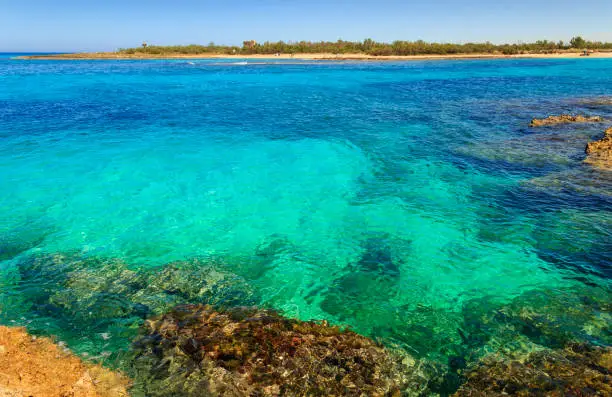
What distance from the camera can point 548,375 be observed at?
6320mm

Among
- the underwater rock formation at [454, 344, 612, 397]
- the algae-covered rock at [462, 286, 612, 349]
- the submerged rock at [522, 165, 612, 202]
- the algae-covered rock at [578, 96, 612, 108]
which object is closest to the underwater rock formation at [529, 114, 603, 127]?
the algae-covered rock at [578, 96, 612, 108]

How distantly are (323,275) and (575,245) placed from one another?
7.48 meters

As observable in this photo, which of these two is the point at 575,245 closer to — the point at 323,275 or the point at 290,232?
the point at 323,275

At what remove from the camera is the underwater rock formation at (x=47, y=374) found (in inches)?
223

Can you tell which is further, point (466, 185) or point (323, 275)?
point (466, 185)

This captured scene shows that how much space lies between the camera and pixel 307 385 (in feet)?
19.9

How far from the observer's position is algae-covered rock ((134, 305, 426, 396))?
6027 mm

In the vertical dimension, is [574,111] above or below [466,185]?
above

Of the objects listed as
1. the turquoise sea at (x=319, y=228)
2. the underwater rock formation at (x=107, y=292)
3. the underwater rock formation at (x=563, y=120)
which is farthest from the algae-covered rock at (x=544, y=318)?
the underwater rock formation at (x=563, y=120)

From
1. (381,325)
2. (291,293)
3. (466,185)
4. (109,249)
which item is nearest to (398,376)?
(381,325)

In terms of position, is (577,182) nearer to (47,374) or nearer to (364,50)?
(47,374)

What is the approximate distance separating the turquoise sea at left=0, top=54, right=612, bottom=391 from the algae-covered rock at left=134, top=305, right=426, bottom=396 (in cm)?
66

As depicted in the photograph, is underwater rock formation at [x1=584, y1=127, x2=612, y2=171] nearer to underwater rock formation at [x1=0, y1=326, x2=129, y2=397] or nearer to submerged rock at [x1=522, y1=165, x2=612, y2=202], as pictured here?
submerged rock at [x1=522, y1=165, x2=612, y2=202]

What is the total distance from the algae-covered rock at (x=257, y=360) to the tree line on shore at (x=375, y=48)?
113 meters
